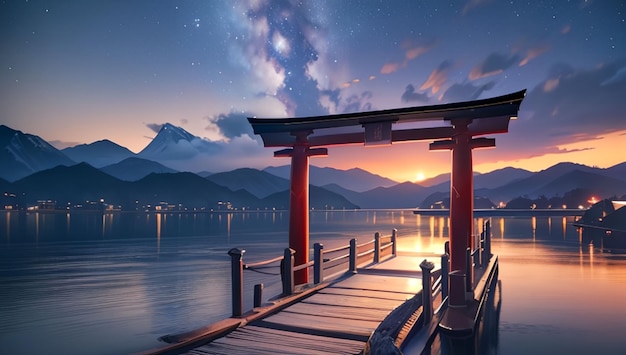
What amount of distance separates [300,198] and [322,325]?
4764 millimetres

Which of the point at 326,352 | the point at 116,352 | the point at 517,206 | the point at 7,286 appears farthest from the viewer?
the point at 517,206

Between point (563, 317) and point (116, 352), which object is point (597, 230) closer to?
point (563, 317)

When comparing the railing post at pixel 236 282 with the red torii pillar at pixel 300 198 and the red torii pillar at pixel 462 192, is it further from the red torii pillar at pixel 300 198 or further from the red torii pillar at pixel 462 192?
the red torii pillar at pixel 462 192

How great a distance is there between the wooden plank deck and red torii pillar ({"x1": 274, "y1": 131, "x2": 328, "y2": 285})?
1.35 meters

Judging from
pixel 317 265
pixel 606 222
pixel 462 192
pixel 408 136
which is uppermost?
pixel 408 136

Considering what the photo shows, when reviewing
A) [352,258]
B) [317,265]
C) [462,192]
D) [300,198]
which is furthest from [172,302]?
[462,192]

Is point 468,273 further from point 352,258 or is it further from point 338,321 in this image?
point 352,258

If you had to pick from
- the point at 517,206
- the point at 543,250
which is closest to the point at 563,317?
the point at 543,250

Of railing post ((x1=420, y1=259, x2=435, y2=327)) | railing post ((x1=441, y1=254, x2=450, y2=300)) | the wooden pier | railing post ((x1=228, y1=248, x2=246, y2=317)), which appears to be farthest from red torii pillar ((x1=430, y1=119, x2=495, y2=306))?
railing post ((x1=228, y1=248, x2=246, y2=317))

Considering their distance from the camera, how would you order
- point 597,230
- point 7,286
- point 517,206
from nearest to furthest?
point 7,286, point 597,230, point 517,206

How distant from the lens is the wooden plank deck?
6.66 metres

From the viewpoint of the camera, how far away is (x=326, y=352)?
6.48 m

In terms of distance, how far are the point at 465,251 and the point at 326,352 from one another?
548cm

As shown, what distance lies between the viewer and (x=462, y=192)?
10.3 m
